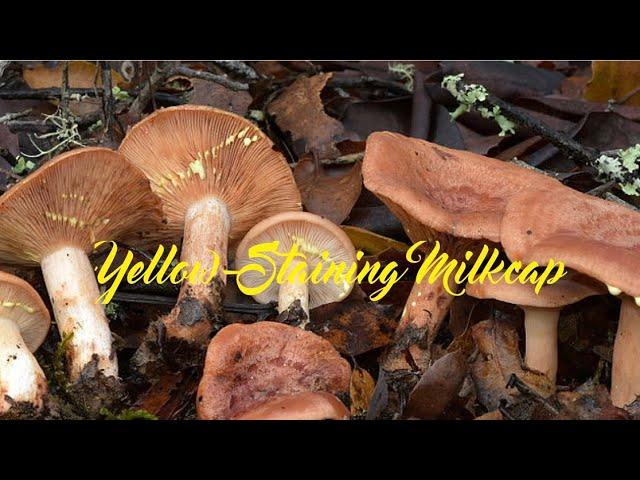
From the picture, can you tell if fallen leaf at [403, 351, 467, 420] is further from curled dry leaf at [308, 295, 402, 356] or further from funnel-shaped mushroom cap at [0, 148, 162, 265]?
funnel-shaped mushroom cap at [0, 148, 162, 265]

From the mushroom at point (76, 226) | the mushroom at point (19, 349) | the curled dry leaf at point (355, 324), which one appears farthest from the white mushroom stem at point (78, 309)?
the curled dry leaf at point (355, 324)

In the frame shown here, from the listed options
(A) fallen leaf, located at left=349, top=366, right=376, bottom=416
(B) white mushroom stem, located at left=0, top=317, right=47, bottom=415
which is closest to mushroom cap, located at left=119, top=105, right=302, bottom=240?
(B) white mushroom stem, located at left=0, top=317, right=47, bottom=415

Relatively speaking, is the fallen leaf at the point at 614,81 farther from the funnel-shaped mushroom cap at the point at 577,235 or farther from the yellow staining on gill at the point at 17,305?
the yellow staining on gill at the point at 17,305

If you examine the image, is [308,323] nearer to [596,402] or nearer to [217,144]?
[217,144]

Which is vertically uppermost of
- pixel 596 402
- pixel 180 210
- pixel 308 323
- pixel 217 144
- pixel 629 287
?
pixel 217 144

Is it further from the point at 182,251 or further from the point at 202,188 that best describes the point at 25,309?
the point at 202,188

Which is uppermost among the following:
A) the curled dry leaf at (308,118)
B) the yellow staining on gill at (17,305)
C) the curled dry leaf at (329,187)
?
the curled dry leaf at (308,118)

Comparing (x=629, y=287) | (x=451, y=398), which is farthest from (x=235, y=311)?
(x=629, y=287)
